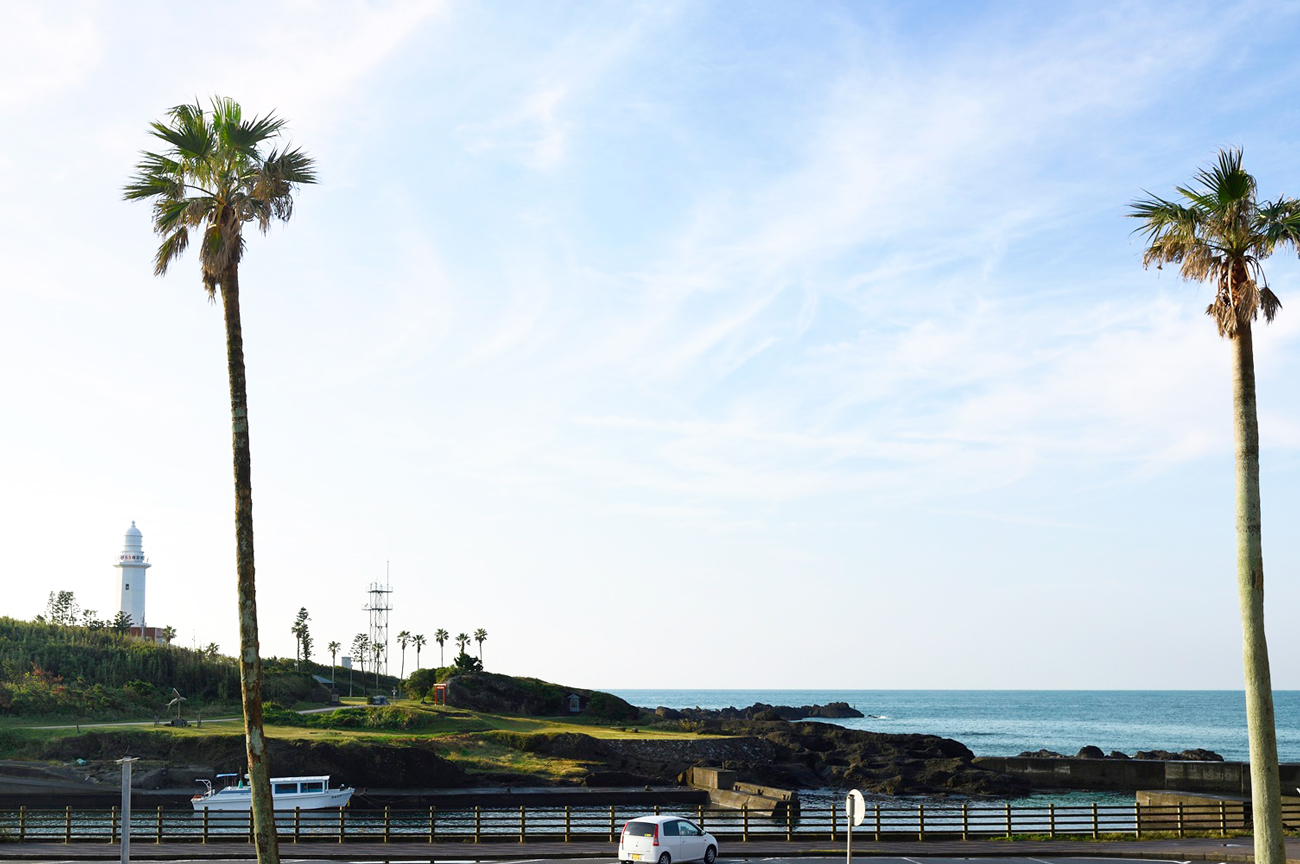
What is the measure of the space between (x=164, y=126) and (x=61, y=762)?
70081 millimetres

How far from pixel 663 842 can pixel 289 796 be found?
46983 millimetres

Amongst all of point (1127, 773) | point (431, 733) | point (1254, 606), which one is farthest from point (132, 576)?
point (1254, 606)

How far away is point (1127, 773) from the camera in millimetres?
88062

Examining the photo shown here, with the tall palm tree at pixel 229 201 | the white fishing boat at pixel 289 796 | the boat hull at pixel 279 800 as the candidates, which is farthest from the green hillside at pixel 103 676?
the tall palm tree at pixel 229 201

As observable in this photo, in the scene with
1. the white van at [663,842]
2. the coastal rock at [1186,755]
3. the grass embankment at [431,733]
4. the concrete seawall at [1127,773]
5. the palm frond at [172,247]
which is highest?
the palm frond at [172,247]

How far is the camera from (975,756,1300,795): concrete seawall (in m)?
73.6

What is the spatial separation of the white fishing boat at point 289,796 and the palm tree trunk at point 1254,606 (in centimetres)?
5891

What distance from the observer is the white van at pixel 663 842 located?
30.7 metres

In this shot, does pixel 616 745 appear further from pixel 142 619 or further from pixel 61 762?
pixel 142 619

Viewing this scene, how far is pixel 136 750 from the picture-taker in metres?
79.8

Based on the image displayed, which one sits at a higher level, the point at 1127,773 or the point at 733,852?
the point at 733,852

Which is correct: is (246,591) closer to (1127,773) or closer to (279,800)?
(279,800)

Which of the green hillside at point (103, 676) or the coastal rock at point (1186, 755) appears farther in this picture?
the coastal rock at point (1186, 755)

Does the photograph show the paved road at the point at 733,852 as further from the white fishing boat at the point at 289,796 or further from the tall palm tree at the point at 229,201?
the white fishing boat at the point at 289,796
